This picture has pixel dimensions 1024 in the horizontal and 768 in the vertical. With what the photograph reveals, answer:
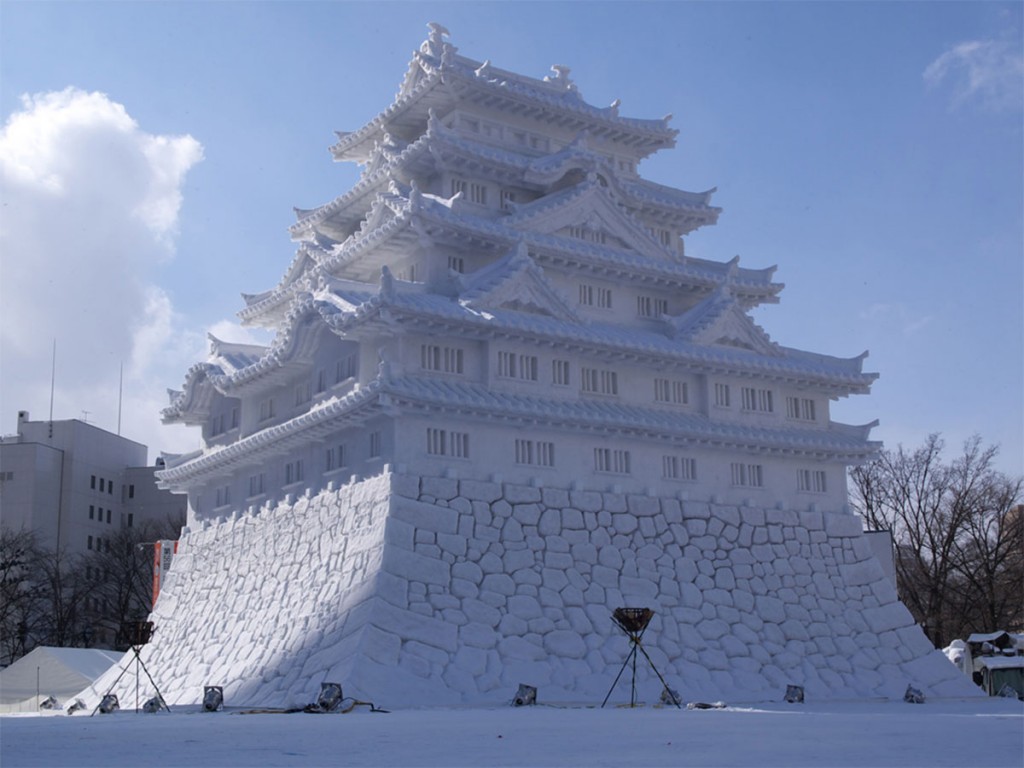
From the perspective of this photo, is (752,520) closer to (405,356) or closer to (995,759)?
(405,356)

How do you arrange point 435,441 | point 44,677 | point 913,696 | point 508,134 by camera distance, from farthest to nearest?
point 44,677 → point 508,134 → point 913,696 → point 435,441

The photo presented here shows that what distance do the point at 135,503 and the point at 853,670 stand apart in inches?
2161

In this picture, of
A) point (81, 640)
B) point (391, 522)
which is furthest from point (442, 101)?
point (81, 640)

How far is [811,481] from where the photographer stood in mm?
32281

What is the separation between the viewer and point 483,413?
26594 mm

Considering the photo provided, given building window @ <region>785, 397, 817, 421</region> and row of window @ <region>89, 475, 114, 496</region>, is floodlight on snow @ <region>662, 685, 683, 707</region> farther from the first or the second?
row of window @ <region>89, 475, 114, 496</region>

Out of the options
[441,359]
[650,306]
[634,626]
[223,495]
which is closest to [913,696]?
[634,626]

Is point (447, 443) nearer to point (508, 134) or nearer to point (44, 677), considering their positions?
point (508, 134)

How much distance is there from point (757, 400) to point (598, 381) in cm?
529

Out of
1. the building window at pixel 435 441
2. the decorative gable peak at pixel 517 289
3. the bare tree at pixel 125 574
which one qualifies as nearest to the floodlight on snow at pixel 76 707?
the building window at pixel 435 441

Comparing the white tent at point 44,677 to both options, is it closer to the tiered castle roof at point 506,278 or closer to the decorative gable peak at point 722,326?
the tiered castle roof at point 506,278

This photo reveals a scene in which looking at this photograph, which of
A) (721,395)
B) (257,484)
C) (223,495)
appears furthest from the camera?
(223,495)

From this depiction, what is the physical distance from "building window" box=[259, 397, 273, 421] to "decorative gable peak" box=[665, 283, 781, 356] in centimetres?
1113

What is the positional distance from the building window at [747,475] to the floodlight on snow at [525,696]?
32.9ft
